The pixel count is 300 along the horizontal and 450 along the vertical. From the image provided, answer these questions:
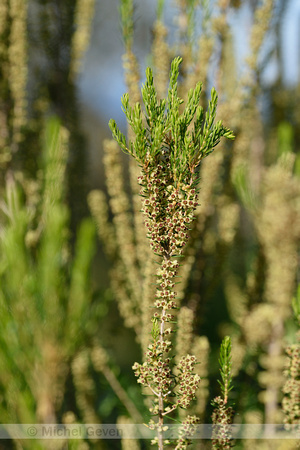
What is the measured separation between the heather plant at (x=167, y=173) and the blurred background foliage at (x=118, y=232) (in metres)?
0.19

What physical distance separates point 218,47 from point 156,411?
3.55 feet

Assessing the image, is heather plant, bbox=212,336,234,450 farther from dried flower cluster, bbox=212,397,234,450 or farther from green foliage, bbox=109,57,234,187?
green foliage, bbox=109,57,234,187

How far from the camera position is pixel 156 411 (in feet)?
1.79

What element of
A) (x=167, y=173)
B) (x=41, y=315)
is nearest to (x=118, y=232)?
(x=41, y=315)

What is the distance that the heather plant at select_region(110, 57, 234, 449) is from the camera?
50 cm

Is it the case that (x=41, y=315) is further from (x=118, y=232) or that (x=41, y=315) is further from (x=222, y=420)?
(x=118, y=232)

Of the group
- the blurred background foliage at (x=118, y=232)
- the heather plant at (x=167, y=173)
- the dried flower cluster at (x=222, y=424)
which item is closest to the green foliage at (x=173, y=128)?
the heather plant at (x=167, y=173)

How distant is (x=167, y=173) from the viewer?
535mm

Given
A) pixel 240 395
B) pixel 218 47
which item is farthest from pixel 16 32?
pixel 240 395

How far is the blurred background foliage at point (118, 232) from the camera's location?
0.72m

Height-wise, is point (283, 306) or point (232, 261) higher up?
point (232, 261)

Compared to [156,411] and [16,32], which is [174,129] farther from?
[16,32]

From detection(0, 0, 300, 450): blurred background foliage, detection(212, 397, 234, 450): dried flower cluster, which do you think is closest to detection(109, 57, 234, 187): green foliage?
detection(0, 0, 300, 450): blurred background foliage

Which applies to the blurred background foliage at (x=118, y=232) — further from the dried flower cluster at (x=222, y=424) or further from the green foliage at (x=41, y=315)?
the dried flower cluster at (x=222, y=424)
